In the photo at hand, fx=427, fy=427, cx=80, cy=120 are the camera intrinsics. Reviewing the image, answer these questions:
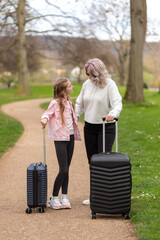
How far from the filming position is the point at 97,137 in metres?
5.30

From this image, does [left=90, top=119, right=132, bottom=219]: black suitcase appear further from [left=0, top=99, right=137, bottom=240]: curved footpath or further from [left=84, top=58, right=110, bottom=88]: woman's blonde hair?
[left=84, top=58, right=110, bottom=88]: woman's blonde hair

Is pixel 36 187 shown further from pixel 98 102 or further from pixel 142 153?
pixel 142 153

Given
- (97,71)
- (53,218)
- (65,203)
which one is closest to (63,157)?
(65,203)

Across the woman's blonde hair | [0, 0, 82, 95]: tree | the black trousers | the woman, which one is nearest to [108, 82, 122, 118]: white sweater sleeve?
the woman

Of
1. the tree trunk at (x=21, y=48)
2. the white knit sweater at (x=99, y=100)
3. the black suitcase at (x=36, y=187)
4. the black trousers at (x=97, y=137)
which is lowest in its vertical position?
the black suitcase at (x=36, y=187)

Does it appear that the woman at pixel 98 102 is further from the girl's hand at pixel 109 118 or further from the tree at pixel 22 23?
the tree at pixel 22 23

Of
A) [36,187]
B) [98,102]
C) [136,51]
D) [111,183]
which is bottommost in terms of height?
[36,187]

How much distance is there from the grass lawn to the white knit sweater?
120 centimetres

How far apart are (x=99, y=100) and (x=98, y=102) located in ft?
0.09

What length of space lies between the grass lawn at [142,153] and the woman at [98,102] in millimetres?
903

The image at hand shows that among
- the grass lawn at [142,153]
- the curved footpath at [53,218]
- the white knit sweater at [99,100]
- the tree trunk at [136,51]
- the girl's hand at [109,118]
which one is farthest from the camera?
the tree trunk at [136,51]

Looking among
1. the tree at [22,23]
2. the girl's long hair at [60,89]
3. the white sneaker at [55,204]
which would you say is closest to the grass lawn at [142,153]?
the white sneaker at [55,204]

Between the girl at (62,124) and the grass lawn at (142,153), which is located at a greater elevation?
the girl at (62,124)

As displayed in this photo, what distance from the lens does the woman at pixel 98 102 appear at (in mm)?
5008
